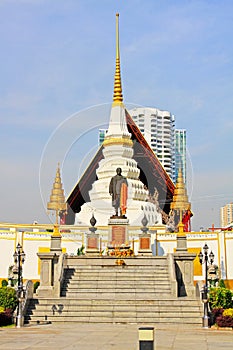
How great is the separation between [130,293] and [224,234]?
16.6 meters

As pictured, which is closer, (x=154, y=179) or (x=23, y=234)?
(x=23, y=234)

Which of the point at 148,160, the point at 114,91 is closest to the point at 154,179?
the point at 148,160

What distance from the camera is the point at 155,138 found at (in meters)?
129

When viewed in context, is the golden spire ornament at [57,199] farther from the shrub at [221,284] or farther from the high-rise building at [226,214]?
the high-rise building at [226,214]

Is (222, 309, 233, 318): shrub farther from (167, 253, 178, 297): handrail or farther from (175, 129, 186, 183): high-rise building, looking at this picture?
(175, 129, 186, 183): high-rise building

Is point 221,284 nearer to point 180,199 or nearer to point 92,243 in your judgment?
point 92,243

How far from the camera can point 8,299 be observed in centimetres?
1989

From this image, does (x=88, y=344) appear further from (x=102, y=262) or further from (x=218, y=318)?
(x=102, y=262)

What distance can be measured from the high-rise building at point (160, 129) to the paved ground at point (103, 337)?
112 metres

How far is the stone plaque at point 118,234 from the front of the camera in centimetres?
3065

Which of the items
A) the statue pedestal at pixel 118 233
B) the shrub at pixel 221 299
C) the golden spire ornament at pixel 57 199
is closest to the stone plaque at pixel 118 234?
the statue pedestal at pixel 118 233

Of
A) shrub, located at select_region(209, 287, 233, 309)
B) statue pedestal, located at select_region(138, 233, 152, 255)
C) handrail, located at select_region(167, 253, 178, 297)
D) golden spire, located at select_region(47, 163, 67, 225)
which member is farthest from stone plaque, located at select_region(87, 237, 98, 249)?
golden spire, located at select_region(47, 163, 67, 225)

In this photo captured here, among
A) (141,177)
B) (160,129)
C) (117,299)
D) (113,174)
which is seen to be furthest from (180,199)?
(160,129)

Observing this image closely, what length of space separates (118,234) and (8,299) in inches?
462
